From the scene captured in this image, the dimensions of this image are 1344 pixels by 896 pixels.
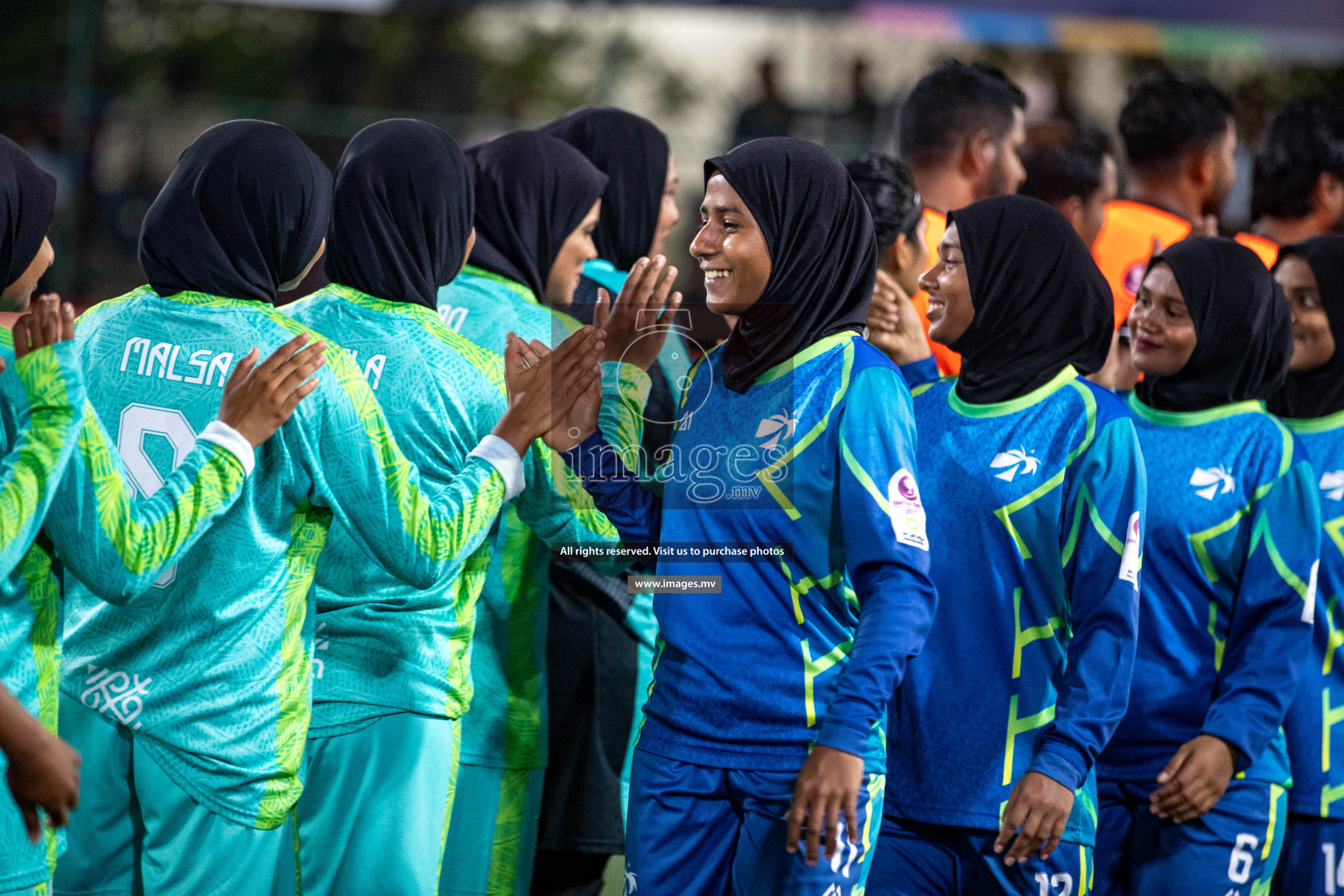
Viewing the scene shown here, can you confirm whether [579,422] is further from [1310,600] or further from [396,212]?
[1310,600]

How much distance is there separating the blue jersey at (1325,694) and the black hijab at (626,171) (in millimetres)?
2034

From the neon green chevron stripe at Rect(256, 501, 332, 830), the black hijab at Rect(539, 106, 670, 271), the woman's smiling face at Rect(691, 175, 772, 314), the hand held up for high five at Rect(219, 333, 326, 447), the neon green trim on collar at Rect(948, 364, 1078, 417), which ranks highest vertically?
the black hijab at Rect(539, 106, 670, 271)

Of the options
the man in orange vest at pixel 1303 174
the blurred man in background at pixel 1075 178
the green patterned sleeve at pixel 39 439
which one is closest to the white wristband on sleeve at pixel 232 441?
the green patterned sleeve at pixel 39 439

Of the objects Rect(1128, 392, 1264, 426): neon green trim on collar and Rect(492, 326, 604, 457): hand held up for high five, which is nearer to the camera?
Rect(492, 326, 604, 457): hand held up for high five

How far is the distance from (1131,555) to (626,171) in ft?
7.03

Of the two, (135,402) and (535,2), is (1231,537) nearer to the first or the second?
(135,402)

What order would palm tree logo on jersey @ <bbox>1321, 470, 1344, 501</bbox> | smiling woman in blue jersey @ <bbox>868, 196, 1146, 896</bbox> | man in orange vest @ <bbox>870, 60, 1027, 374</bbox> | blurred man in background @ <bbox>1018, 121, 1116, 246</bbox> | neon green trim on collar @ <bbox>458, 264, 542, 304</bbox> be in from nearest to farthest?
smiling woman in blue jersey @ <bbox>868, 196, 1146, 896</bbox>
palm tree logo on jersey @ <bbox>1321, 470, 1344, 501</bbox>
neon green trim on collar @ <bbox>458, 264, 542, 304</bbox>
man in orange vest @ <bbox>870, 60, 1027, 374</bbox>
blurred man in background @ <bbox>1018, 121, 1116, 246</bbox>

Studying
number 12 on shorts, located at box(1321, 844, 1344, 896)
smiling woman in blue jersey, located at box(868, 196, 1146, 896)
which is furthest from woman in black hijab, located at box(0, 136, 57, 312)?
number 12 on shorts, located at box(1321, 844, 1344, 896)

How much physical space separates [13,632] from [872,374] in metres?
1.53

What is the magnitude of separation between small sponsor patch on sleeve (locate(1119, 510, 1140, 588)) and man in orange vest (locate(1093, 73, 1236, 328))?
2.86 metres

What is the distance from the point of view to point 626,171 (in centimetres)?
442

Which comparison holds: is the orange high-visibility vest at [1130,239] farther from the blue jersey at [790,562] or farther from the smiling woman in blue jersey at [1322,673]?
the blue jersey at [790,562]

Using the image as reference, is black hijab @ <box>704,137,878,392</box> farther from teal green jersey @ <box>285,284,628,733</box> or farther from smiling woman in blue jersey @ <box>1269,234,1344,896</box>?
smiling woman in blue jersey @ <box>1269,234,1344,896</box>

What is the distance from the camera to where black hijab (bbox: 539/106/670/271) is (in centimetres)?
441
